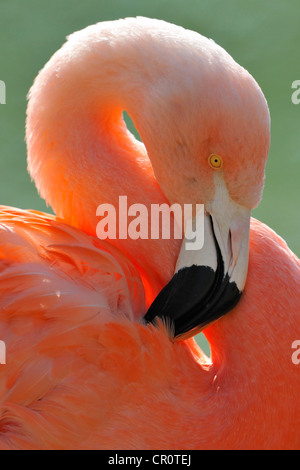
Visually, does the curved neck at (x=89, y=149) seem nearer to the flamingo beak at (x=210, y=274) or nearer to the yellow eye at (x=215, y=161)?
the flamingo beak at (x=210, y=274)

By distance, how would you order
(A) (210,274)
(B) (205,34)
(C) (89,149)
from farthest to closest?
(B) (205,34) → (C) (89,149) → (A) (210,274)

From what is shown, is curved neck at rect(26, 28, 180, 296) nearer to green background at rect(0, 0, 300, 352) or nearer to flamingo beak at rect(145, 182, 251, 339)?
flamingo beak at rect(145, 182, 251, 339)

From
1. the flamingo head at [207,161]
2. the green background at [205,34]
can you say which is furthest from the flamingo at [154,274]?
the green background at [205,34]

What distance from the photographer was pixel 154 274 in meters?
2.66

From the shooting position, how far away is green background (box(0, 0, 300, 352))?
469 centimetres

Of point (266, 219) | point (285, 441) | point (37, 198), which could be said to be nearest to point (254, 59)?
point (266, 219)

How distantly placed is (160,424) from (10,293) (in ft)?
1.99

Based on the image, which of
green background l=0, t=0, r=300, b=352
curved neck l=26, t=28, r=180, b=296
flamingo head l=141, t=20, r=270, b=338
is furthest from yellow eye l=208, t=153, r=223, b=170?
green background l=0, t=0, r=300, b=352

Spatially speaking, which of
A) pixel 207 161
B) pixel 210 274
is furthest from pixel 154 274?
pixel 207 161

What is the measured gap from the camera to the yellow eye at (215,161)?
2.39 metres

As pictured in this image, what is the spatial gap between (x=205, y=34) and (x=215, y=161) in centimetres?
308

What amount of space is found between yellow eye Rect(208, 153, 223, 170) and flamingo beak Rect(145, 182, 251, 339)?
89mm

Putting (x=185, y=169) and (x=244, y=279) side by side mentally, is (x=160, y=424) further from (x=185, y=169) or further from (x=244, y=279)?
(x=185, y=169)

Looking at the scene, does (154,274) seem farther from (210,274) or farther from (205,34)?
(205,34)
